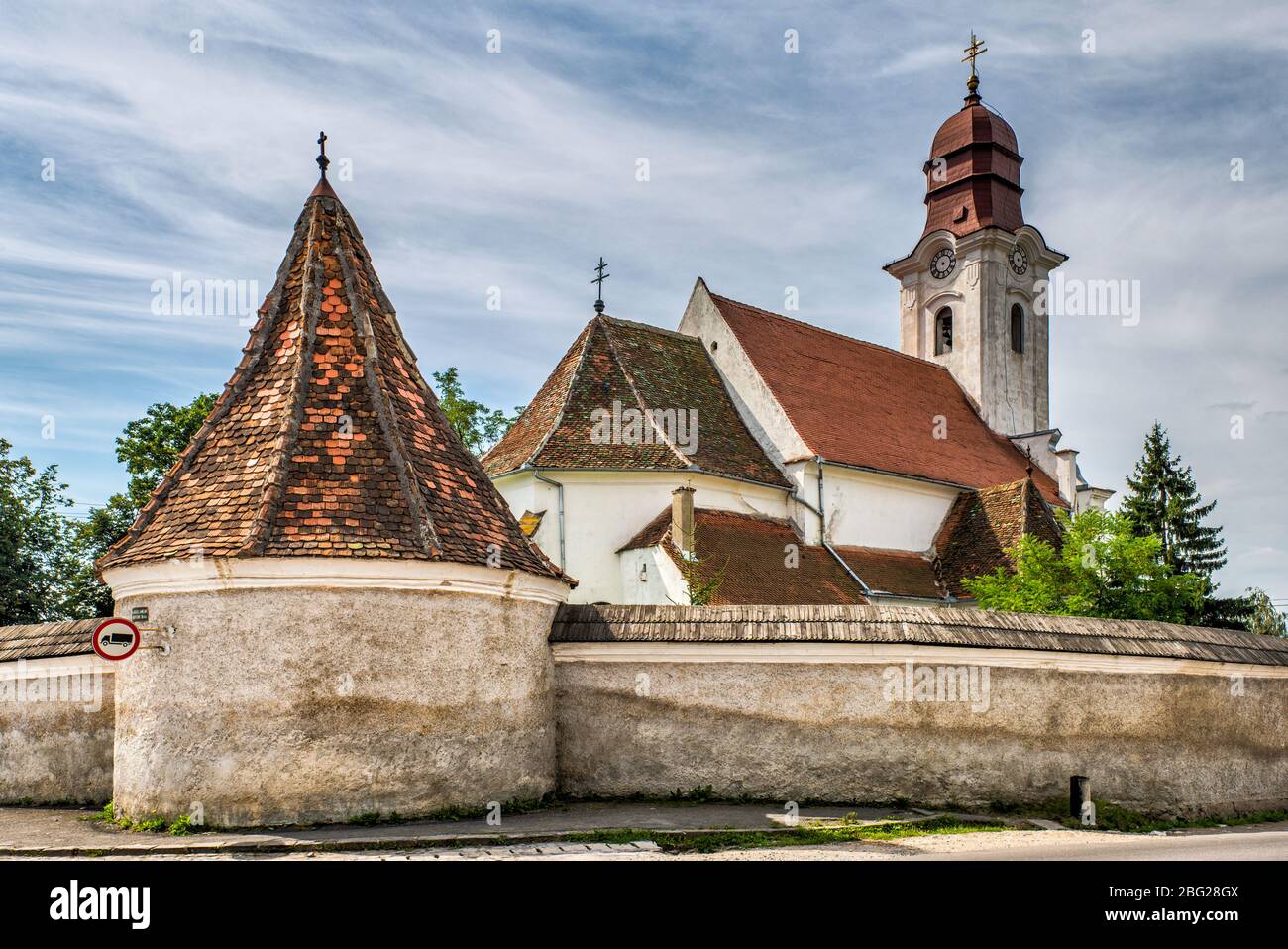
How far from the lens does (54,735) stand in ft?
41.9

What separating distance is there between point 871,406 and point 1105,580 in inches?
429

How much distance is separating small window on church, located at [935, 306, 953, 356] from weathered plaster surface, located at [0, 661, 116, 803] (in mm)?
29666

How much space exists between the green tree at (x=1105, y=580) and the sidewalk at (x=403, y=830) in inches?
377

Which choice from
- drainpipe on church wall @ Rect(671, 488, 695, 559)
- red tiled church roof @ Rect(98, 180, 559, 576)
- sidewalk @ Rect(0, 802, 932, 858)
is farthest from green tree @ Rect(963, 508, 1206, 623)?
red tiled church roof @ Rect(98, 180, 559, 576)

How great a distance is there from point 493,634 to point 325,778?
2.11 metres

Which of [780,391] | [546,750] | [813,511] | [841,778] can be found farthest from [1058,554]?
[546,750]

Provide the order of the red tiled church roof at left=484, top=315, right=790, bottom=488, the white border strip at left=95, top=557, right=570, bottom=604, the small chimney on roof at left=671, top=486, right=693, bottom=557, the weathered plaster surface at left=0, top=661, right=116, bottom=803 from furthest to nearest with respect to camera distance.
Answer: the red tiled church roof at left=484, top=315, right=790, bottom=488 → the small chimney on roof at left=671, top=486, right=693, bottom=557 → the weathered plaster surface at left=0, top=661, right=116, bottom=803 → the white border strip at left=95, top=557, right=570, bottom=604

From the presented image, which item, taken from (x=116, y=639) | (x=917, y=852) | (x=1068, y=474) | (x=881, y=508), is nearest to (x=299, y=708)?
(x=116, y=639)

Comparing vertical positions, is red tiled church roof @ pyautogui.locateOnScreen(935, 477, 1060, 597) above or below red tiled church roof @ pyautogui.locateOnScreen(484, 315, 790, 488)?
below

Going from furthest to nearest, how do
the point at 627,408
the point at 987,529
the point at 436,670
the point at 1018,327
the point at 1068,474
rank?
the point at 1018,327
the point at 1068,474
the point at 987,529
the point at 627,408
the point at 436,670

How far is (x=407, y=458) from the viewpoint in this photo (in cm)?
1151

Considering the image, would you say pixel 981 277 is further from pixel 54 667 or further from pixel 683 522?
pixel 54 667

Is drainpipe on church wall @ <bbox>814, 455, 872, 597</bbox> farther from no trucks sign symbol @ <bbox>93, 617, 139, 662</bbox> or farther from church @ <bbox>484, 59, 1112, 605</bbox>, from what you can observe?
no trucks sign symbol @ <bbox>93, 617, 139, 662</bbox>

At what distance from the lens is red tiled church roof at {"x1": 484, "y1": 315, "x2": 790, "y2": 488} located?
23688 mm
